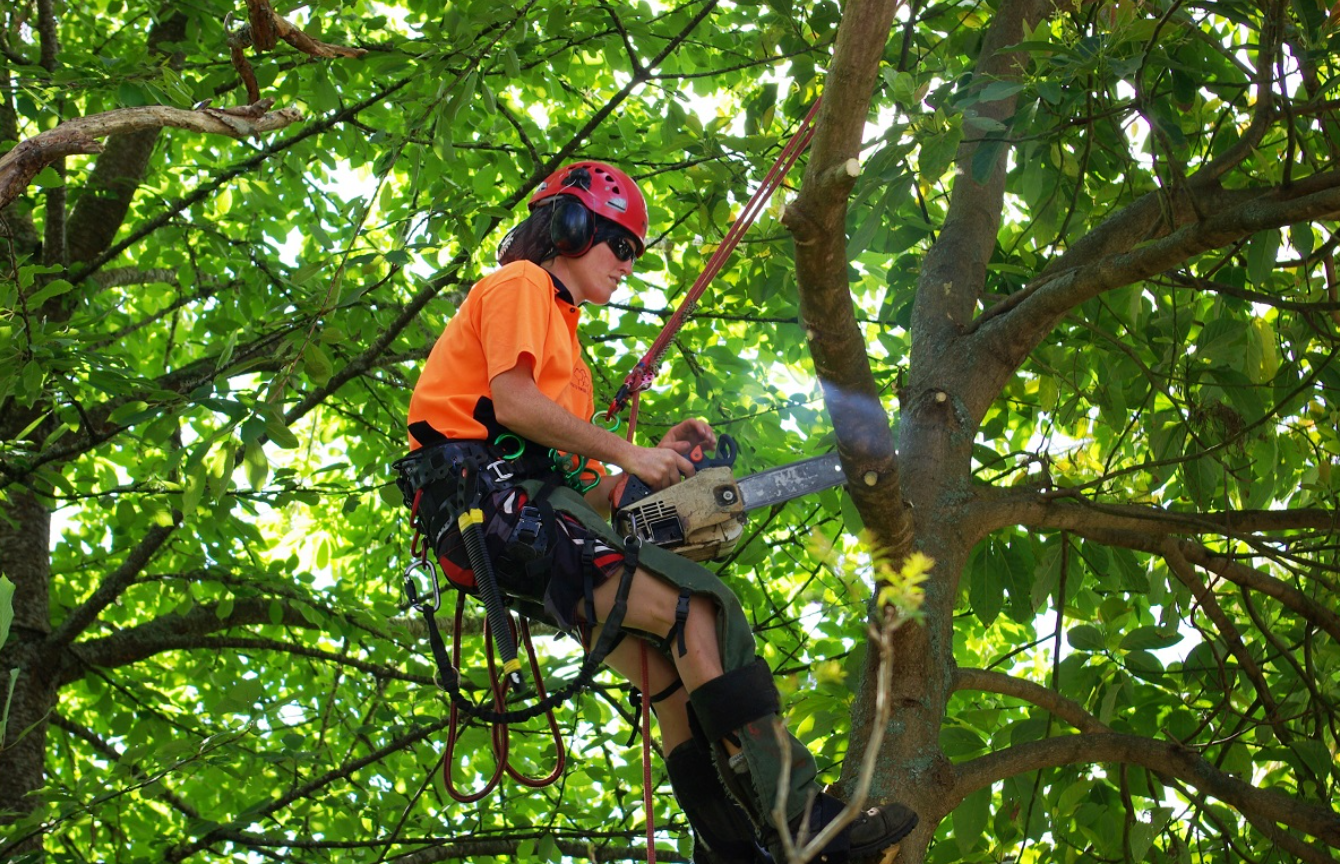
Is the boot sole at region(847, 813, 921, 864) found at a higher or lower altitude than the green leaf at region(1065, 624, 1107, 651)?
lower

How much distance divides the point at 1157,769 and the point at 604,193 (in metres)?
1.87

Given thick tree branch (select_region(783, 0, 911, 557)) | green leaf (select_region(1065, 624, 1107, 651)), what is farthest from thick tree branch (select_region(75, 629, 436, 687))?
thick tree branch (select_region(783, 0, 911, 557))

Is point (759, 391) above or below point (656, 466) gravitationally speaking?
above

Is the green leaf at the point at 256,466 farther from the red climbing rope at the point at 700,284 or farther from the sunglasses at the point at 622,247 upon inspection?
the sunglasses at the point at 622,247

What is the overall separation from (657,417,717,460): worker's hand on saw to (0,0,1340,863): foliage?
485 mm

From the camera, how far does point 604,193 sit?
3.07 meters

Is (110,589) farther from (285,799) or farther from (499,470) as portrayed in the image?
(499,470)

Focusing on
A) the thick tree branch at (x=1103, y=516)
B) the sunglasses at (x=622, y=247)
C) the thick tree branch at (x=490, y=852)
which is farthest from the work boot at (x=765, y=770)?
the thick tree branch at (x=490, y=852)

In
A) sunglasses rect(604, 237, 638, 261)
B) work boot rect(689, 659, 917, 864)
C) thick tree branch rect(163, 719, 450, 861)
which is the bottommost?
work boot rect(689, 659, 917, 864)

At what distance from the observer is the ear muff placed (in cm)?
298

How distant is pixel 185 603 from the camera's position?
5387 millimetres

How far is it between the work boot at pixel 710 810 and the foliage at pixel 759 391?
1.09 ft

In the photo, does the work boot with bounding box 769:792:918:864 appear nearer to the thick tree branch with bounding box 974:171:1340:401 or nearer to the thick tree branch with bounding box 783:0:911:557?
the thick tree branch with bounding box 783:0:911:557

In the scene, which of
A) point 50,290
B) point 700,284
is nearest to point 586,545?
point 700,284
